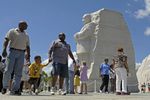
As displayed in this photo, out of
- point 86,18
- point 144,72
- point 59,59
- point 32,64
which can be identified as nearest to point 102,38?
point 86,18

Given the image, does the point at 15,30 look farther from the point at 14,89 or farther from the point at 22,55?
the point at 14,89

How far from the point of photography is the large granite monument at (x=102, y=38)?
1136 inches

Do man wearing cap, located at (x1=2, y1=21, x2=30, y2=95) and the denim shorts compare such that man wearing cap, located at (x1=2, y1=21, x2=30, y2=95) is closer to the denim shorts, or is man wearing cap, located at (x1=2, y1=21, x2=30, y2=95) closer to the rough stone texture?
the denim shorts

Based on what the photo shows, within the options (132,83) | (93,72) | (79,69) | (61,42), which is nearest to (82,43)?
(93,72)

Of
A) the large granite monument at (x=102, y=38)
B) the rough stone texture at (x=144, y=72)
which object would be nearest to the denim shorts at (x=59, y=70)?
the large granite monument at (x=102, y=38)

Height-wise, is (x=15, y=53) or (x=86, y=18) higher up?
(x=86, y=18)

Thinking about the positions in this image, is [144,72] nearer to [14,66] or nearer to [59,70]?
[59,70]

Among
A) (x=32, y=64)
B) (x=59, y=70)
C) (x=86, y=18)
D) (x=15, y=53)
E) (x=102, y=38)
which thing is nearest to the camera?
(x=15, y=53)

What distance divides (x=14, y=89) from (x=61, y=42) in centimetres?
225

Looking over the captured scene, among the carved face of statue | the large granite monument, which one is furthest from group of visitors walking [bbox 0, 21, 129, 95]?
the carved face of statue

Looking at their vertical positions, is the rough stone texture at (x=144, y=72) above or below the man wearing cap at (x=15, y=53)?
above

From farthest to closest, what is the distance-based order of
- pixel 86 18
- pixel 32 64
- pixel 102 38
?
pixel 86 18
pixel 102 38
pixel 32 64

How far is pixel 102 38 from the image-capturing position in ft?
96.0

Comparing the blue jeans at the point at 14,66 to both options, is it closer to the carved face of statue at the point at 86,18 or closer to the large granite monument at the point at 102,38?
the large granite monument at the point at 102,38
